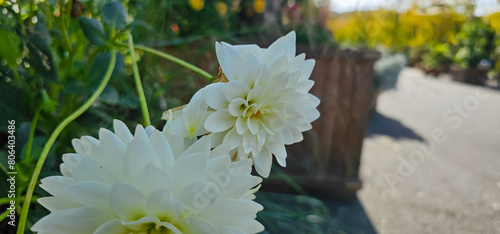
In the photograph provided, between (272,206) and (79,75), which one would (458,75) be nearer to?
(272,206)

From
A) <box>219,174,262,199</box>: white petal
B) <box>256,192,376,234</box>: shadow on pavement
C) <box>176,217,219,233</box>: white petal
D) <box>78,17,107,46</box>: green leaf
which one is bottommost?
<box>256,192,376,234</box>: shadow on pavement

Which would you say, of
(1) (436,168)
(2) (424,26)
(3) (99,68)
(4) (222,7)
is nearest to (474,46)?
(2) (424,26)

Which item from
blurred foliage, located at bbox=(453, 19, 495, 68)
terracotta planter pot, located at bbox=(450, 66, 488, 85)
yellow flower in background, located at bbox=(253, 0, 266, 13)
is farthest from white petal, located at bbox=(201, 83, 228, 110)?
terracotta planter pot, located at bbox=(450, 66, 488, 85)

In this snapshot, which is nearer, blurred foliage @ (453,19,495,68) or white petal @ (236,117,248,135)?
white petal @ (236,117,248,135)

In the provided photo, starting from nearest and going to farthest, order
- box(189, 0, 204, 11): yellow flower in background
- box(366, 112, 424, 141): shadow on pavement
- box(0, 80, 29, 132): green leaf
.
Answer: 1. box(0, 80, 29, 132): green leaf
2. box(189, 0, 204, 11): yellow flower in background
3. box(366, 112, 424, 141): shadow on pavement

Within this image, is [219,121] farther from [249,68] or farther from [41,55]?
[41,55]

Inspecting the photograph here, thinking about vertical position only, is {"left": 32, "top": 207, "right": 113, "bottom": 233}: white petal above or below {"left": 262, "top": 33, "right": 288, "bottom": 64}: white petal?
below

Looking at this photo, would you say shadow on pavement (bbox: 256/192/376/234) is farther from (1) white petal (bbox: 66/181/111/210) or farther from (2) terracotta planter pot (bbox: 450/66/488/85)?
(2) terracotta planter pot (bbox: 450/66/488/85)
